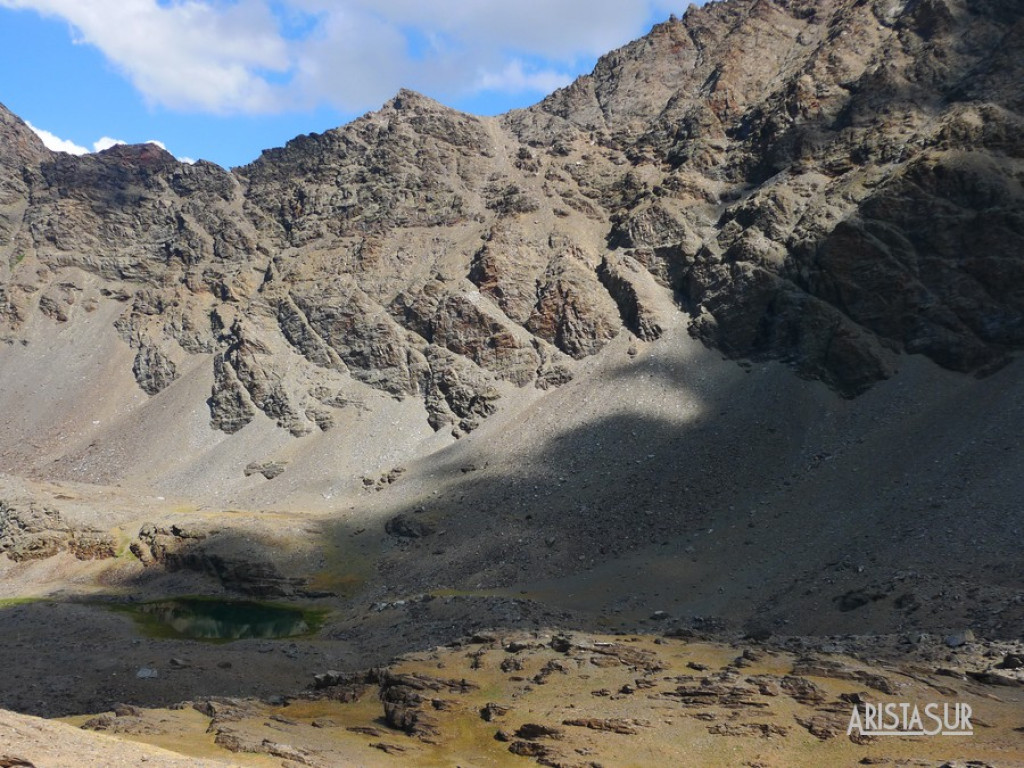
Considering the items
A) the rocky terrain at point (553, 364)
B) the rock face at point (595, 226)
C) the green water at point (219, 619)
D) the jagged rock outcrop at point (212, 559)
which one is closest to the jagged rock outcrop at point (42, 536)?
the rocky terrain at point (553, 364)

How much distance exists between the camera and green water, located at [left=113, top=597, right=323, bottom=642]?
2057 inches

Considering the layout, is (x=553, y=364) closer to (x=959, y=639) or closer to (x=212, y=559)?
(x=212, y=559)

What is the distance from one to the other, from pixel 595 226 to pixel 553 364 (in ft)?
109

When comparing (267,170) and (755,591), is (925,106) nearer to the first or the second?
(755,591)

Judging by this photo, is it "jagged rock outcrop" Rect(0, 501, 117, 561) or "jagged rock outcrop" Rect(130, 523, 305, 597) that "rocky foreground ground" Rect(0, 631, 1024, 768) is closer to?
"jagged rock outcrop" Rect(130, 523, 305, 597)

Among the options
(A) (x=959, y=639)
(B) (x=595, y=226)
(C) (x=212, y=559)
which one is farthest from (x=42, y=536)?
(B) (x=595, y=226)

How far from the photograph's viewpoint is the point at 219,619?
5738 cm

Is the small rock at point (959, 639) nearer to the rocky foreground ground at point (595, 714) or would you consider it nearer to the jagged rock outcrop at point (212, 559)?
the rocky foreground ground at point (595, 714)

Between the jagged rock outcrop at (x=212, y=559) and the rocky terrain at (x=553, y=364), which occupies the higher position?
the rocky terrain at (x=553, y=364)

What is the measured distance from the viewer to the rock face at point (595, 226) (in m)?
85.9

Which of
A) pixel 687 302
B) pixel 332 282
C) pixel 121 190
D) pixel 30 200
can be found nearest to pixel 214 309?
pixel 332 282

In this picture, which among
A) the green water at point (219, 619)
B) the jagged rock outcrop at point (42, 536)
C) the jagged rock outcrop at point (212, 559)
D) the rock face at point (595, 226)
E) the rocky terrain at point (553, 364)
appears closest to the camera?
the rocky terrain at point (553, 364)

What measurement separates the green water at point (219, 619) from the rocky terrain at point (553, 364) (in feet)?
7.47

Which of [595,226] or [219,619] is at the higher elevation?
[595,226]
